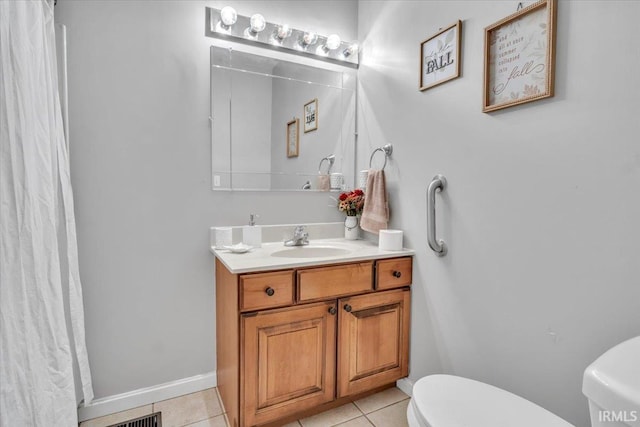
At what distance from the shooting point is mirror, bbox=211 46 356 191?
188 cm

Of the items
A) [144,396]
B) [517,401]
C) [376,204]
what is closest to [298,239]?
[376,204]

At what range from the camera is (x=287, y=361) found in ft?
4.97

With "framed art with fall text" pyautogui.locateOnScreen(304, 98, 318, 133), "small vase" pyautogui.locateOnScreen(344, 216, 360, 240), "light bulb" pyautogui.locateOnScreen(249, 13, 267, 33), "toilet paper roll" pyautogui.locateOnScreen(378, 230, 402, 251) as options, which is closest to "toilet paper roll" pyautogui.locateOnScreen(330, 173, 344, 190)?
"small vase" pyautogui.locateOnScreen(344, 216, 360, 240)

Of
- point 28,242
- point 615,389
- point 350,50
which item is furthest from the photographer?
point 350,50

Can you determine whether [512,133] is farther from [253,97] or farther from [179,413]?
[179,413]

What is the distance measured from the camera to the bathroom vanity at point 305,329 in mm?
1437

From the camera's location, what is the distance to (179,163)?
5.86 ft

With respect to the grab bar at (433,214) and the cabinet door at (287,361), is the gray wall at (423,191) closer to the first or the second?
the grab bar at (433,214)

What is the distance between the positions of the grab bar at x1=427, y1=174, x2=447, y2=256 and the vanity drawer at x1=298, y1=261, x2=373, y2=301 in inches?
12.8

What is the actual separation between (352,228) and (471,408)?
126 centimetres

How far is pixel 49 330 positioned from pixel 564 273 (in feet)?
5.69

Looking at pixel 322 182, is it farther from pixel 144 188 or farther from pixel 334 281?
pixel 144 188

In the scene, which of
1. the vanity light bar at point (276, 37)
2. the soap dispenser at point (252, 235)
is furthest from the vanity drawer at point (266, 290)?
the vanity light bar at point (276, 37)

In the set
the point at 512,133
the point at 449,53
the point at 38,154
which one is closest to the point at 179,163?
the point at 38,154
